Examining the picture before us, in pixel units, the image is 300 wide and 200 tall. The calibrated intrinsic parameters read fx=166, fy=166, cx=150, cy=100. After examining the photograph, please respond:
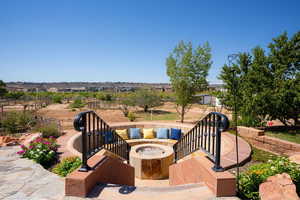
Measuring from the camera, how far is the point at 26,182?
335 cm

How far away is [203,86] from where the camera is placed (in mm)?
12562

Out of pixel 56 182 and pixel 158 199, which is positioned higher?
pixel 158 199

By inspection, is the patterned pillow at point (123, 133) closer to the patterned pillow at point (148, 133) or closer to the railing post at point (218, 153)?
the patterned pillow at point (148, 133)

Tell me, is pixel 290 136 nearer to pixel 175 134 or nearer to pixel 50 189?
pixel 175 134

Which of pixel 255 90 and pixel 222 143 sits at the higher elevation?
pixel 255 90

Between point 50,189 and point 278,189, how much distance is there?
148 inches

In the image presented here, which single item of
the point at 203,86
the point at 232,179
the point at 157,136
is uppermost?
the point at 203,86

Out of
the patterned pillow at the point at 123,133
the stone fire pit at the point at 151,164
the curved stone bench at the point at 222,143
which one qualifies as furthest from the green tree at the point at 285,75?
the patterned pillow at the point at 123,133

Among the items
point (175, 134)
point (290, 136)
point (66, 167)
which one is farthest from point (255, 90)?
point (66, 167)

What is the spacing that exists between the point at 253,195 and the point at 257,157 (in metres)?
3.24

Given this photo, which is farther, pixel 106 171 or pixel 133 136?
pixel 133 136

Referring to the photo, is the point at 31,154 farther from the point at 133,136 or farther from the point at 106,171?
the point at 133,136

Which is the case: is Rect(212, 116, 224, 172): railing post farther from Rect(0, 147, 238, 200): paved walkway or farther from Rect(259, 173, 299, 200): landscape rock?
Rect(259, 173, 299, 200): landscape rock

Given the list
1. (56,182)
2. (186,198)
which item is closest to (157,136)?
(56,182)
